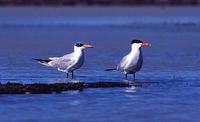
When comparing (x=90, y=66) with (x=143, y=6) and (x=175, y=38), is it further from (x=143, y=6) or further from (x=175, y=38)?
(x=143, y=6)

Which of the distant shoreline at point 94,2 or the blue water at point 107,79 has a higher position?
the distant shoreline at point 94,2

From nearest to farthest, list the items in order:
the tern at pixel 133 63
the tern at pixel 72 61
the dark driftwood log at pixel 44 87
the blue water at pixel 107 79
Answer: the blue water at pixel 107 79
the dark driftwood log at pixel 44 87
the tern at pixel 133 63
the tern at pixel 72 61

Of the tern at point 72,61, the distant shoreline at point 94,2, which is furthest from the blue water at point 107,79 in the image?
the distant shoreline at point 94,2

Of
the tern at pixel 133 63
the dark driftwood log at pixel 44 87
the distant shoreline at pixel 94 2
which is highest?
the distant shoreline at pixel 94 2

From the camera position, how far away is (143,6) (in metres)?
83.2

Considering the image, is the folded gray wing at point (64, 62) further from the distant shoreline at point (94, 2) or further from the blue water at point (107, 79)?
the distant shoreline at point (94, 2)

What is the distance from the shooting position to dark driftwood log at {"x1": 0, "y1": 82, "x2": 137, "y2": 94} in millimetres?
15953

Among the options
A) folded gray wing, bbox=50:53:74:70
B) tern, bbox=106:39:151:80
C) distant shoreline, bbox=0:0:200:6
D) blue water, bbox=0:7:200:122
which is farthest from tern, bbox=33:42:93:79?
distant shoreline, bbox=0:0:200:6

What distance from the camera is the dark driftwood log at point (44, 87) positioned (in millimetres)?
15953

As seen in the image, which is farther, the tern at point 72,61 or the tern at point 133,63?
the tern at point 72,61

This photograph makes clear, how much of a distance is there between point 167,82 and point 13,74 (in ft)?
12.3

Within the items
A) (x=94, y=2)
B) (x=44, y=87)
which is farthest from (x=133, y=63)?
(x=94, y=2)

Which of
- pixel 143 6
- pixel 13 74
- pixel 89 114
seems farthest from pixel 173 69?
pixel 143 6

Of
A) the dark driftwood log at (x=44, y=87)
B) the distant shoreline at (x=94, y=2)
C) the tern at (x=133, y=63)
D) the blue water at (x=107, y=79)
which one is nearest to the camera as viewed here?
A: the blue water at (x=107, y=79)
